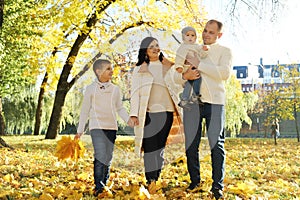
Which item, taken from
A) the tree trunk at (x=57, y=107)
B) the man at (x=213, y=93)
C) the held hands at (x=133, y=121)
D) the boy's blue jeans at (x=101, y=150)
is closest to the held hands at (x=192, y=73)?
the man at (x=213, y=93)

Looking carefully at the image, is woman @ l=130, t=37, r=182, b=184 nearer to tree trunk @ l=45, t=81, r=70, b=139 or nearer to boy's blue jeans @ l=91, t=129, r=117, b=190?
boy's blue jeans @ l=91, t=129, r=117, b=190

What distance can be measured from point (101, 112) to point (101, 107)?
0.05 m

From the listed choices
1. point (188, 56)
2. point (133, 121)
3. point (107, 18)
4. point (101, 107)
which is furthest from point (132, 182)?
point (107, 18)

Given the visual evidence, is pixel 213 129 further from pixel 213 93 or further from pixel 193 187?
pixel 193 187

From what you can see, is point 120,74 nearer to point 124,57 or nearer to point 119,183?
point 124,57

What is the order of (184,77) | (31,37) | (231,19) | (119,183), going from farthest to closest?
(31,37) → (231,19) → (119,183) → (184,77)

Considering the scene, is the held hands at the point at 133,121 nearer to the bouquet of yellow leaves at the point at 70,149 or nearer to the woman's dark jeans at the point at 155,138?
the woman's dark jeans at the point at 155,138

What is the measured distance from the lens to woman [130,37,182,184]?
11.5ft

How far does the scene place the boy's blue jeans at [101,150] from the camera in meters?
3.57

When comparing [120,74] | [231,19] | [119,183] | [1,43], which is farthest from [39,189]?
[1,43]

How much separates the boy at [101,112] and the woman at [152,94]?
15cm

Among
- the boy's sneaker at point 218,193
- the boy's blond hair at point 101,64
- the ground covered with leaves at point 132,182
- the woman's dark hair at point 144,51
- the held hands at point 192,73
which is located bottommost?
the ground covered with leaves at point 132,182

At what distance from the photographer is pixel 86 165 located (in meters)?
5.69

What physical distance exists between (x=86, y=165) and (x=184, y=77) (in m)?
2.91
